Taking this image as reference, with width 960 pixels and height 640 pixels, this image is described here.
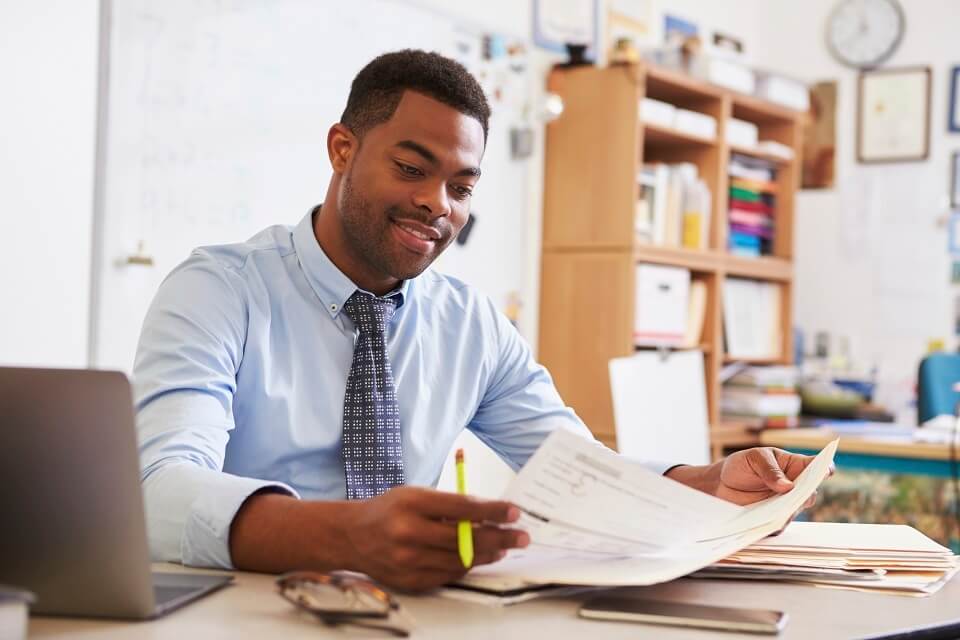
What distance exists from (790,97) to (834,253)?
85 cm

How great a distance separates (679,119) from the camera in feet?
13.2

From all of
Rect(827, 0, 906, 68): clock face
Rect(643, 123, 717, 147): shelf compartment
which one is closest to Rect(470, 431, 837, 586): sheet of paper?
Rect(643, 123, 717, 147): shelf compartment

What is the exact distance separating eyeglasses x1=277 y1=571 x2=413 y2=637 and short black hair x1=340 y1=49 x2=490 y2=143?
82cm

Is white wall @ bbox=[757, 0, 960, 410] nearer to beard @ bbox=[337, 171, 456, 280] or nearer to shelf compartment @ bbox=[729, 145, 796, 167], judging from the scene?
shelf compartment @ bbox=[729, 145, 796, 167]

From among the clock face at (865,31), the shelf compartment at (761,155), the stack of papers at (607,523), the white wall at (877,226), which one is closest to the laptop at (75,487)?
the stack of papers at (607,523)

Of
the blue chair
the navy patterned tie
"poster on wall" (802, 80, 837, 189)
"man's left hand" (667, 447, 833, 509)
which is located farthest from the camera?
"poster on wall" (802, 80, 837, 189)

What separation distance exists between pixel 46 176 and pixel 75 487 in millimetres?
1869

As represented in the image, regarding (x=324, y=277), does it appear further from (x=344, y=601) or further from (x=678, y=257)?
(x=678, y=257)

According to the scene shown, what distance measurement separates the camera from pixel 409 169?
4.97 feet

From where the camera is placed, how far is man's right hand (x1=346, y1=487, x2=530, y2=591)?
0.88m

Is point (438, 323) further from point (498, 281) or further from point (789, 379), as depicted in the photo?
point (789, 379)

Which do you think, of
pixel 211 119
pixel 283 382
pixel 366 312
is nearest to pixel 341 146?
pixel 366 312

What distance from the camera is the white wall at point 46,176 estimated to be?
7.93 feet

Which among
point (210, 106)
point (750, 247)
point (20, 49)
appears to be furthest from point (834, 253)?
point (20, 49)
